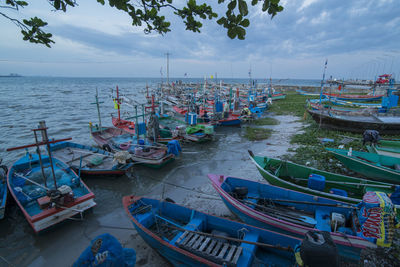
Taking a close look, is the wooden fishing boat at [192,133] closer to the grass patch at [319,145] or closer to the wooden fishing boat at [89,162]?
the wooden fishing boat at [89,162]

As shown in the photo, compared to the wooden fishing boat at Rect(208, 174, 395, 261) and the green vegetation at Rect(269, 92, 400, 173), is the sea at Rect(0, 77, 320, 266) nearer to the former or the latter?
the green vegetation at Rect(269, 92, 400, 173)

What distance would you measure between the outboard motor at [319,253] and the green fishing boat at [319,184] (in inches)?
151

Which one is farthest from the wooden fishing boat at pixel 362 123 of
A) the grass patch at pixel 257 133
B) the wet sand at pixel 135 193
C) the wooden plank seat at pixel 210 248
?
the wooden plank seat at pixel 210 248

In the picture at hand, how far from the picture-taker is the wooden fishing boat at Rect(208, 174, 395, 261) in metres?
4.79

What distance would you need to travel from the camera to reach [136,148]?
12.7 meters

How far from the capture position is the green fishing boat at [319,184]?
7.14m

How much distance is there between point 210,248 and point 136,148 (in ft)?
30.0

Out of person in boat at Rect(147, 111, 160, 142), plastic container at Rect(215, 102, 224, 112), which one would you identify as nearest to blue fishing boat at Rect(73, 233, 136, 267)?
person in boat at Rect(147, 111, 160, 142)

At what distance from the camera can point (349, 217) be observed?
5977 mm

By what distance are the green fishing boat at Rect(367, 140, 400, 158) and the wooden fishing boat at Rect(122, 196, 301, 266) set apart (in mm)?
10007

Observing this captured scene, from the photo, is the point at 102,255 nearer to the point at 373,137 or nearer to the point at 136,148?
the point at 136,148

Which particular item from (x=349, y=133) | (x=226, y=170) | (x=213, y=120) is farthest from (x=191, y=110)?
(x=349, y=133)

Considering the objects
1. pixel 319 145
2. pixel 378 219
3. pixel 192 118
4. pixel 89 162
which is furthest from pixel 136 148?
pixel 319 145

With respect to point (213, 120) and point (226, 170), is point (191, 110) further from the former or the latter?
point (226, 170)
